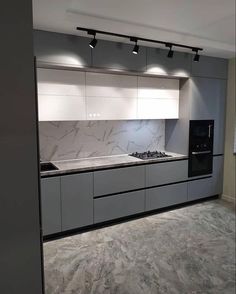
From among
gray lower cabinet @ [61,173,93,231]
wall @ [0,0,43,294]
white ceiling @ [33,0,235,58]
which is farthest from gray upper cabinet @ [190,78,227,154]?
wall @ [0,0,43,294]

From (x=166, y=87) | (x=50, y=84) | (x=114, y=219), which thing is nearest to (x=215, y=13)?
(x=166, y=87)

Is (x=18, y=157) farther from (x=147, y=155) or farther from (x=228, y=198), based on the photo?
(x=228, y=198)

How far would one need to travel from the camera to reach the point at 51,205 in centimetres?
311

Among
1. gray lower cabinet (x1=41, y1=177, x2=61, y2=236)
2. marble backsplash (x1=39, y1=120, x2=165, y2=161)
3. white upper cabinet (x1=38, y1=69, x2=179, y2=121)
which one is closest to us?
gray lower cabinet (x1=41, y1=177, x2=61, y2=236)

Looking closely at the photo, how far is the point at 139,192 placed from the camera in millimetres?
3770

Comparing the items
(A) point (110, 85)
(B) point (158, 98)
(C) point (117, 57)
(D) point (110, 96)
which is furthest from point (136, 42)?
(B) point (158, 98)

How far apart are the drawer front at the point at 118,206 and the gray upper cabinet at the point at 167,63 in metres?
1.86

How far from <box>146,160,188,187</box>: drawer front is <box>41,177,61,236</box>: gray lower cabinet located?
4.58ft

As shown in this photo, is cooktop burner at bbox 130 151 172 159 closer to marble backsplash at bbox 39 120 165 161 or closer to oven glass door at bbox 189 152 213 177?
marble backsplash at bbox 39 120 165 161

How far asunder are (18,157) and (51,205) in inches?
83.4

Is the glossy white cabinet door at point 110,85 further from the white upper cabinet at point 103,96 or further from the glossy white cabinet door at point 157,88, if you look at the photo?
the glossy white cabinet door at point 157,88

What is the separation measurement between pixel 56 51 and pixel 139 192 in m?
2.24

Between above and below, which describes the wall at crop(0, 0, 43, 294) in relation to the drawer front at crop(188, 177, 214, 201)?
above

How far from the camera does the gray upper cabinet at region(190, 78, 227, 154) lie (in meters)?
4.17
